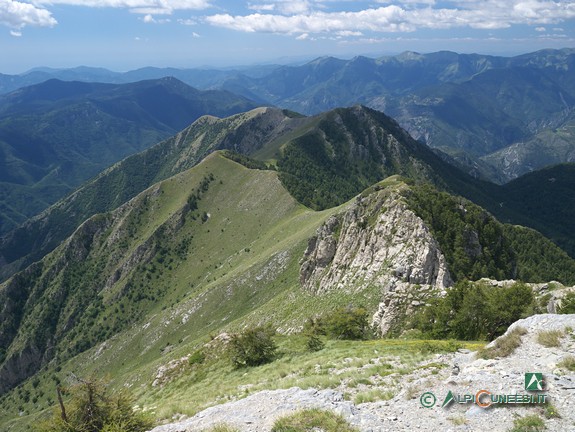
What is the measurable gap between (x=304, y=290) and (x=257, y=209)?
8584cm

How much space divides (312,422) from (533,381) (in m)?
10.9

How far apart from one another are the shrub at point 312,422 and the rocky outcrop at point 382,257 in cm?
3445

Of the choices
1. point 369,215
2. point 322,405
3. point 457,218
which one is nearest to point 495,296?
point 322,405

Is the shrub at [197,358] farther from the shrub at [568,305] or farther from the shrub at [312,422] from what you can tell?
the shrub at [568,305]

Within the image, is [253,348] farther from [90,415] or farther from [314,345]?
[90,415]

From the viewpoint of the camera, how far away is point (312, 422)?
750 inches

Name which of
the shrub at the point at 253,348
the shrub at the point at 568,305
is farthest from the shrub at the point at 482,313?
the shrub at the point at 253,348

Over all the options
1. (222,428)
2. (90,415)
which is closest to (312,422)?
(222,428)

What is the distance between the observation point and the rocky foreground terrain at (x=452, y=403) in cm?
1739

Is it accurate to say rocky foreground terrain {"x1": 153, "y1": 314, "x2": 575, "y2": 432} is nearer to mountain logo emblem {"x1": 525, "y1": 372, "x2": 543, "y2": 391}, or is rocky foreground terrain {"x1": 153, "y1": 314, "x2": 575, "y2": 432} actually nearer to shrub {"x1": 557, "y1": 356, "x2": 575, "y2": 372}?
shrub {"x1": 557, "y1": 356, "x2": 575, "y2": 372}

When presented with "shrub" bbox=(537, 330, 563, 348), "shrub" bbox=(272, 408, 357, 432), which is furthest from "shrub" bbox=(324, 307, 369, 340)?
"shrub" bbox=(272, 408, 357, 432)

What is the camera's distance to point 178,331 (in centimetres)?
11931

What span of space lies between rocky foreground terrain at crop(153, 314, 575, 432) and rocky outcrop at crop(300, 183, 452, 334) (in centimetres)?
2860

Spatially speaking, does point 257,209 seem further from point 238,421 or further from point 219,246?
point 238,421
